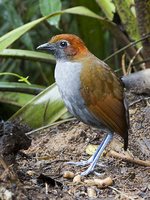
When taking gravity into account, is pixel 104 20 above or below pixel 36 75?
above

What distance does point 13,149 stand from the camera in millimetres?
3070

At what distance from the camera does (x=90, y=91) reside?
10.7ft

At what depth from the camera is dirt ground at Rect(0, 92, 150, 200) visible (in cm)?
297

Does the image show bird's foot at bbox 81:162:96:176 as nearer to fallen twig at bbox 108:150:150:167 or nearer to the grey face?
fallen twig at bbox 108:150:150:167

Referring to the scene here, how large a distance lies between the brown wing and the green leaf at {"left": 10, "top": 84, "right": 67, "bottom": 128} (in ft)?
3.36

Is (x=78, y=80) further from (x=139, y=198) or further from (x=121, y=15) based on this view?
(x=121, y=15)

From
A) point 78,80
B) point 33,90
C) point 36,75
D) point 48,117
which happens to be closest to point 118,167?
point 78,80

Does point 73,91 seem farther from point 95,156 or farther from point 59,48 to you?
point 95,156

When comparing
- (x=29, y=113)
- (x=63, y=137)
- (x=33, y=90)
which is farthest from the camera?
(x=33, y=90)

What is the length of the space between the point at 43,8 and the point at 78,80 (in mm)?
1484

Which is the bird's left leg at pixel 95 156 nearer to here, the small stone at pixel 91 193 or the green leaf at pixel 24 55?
the small stone at pixel 91 193

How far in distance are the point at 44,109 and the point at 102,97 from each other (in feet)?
3.65

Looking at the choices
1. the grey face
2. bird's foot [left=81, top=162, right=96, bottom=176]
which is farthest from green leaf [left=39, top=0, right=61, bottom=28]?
bird's foot [left=81, top=162, right=96, bottom=176]

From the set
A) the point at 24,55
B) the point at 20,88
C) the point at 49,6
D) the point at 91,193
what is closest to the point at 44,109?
the point at 20,88
